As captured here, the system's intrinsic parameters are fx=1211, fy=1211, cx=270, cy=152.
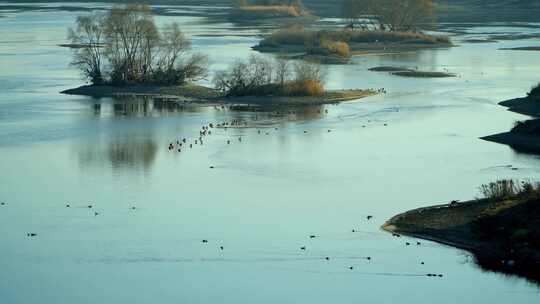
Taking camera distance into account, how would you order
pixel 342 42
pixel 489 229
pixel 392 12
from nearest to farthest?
pixel 489 229, pixel 342 42, pixel 392 12

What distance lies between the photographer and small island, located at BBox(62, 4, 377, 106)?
2030 inches

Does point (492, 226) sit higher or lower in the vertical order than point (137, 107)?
higher

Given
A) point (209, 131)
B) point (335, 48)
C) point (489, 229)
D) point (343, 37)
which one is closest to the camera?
point (489, 229)

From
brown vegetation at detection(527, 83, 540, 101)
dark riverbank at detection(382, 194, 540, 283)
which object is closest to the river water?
dark riverbank at detection(382, 194, 540, 283)

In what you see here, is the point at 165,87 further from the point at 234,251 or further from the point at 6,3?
the point at 6,3

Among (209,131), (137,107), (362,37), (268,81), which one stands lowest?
(137,107)

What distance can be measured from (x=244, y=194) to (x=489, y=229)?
7.39 m

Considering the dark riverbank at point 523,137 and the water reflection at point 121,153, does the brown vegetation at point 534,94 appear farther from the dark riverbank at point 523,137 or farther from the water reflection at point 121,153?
the water reflection at point 121,153

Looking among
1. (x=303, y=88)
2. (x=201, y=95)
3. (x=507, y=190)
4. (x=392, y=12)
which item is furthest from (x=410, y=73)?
(x=507, y=190)

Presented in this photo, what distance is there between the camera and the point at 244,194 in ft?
102

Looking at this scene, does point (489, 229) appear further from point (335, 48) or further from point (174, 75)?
point (335, 48)

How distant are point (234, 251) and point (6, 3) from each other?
10744cm

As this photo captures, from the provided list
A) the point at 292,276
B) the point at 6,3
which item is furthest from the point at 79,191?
the point at 6,3

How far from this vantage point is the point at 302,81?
2042 inches
